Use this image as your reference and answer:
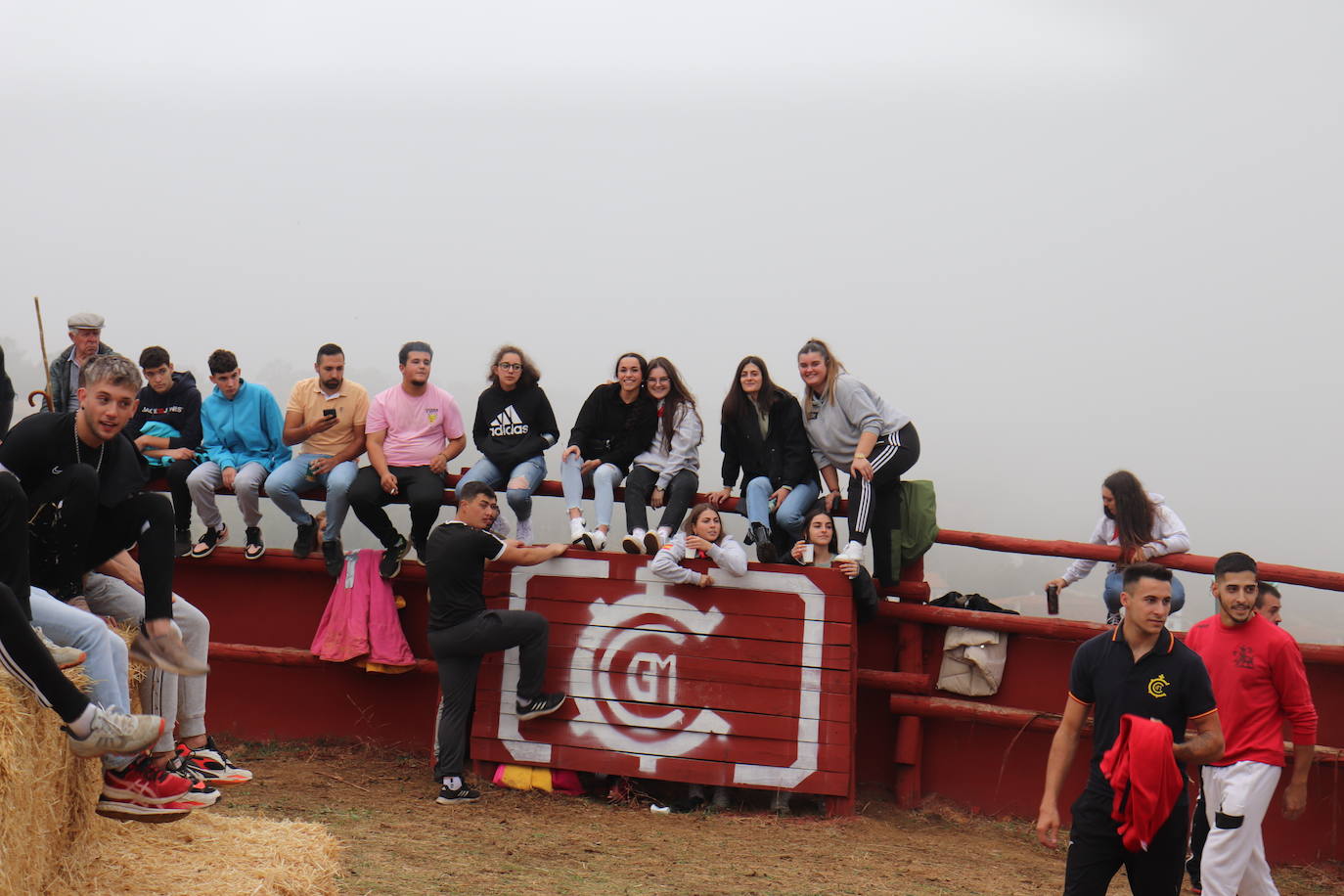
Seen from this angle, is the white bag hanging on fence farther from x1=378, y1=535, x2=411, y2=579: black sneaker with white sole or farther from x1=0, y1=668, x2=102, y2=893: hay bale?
x1=0, y1=668, x2=102, y2=893: hay bale

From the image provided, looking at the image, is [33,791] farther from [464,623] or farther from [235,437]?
[235,437]

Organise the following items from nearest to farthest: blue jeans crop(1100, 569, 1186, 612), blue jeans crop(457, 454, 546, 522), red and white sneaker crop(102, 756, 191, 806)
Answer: red and white sneaker crop(102, 756, 191, 806) < blue jeans crop(1100, 569, 1186, 612) < blue jeans crop(457, 454, 546, 522)

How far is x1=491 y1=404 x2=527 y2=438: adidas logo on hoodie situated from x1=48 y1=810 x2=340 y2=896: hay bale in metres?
3.36

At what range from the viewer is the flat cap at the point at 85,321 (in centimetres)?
923

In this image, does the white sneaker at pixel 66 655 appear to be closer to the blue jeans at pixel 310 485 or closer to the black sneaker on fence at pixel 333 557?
the blue jeans at pixel 310 485

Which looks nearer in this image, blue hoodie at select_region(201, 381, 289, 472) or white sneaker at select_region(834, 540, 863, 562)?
white sneaker at select_region(834, 540, 863, 562)

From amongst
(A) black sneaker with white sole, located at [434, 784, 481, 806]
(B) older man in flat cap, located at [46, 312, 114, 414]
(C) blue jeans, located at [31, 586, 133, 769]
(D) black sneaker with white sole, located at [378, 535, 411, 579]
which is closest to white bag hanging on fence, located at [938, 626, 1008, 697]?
(A) black sneaker with white sole, located at [434, 784, 481, 806]

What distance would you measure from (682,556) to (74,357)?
478cm

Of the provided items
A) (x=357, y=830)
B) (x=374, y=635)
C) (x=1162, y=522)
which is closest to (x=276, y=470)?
(x=374, y=635)

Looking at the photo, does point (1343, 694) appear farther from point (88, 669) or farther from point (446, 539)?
point (88, 669)

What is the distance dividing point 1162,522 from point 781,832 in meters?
3.22

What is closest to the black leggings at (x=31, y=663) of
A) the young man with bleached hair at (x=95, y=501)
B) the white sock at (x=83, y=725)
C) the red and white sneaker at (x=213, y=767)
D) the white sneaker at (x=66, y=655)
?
the white sock at (x=83, y=725)

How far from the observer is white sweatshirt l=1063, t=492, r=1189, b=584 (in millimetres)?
8195

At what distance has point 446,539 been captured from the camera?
8.15m
